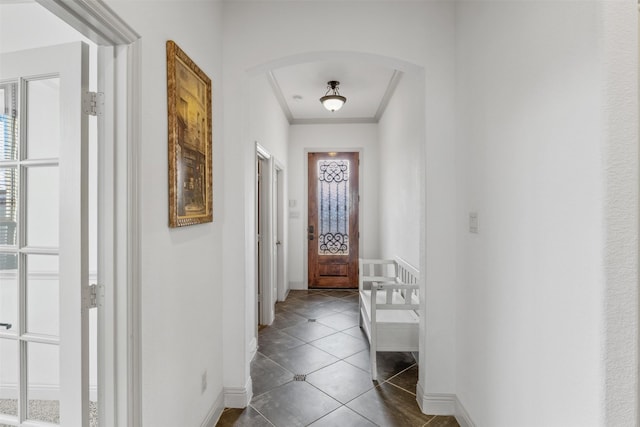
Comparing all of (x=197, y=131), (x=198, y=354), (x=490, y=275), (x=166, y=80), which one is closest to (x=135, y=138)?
(x=166, y=80)

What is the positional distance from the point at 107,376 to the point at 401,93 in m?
3.56

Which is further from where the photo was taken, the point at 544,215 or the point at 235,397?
the point at 235,397

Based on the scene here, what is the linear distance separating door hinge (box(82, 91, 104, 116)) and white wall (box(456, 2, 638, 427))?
1.71 m

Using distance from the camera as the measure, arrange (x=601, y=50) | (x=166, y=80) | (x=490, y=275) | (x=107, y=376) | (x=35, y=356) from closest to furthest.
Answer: (x=601, y=50)
(x=107, y=376)
(x=35, y=356)
(x=166, y=80)
(x=490, y=275)

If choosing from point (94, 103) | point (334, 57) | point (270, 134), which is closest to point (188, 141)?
point (94, 103)

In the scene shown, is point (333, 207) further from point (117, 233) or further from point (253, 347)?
point (117, 233)

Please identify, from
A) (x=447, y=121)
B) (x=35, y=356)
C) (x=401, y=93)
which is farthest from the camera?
(x=401, y=93)

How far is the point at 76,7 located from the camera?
39.6 inches

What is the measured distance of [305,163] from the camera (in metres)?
5.40

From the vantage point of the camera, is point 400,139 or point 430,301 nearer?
point 430,301

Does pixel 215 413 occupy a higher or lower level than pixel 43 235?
lower

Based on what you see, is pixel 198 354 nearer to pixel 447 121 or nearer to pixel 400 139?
pixel 447 121

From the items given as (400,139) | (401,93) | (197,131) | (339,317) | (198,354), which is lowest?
(339,317)

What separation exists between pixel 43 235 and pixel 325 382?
2.08m
